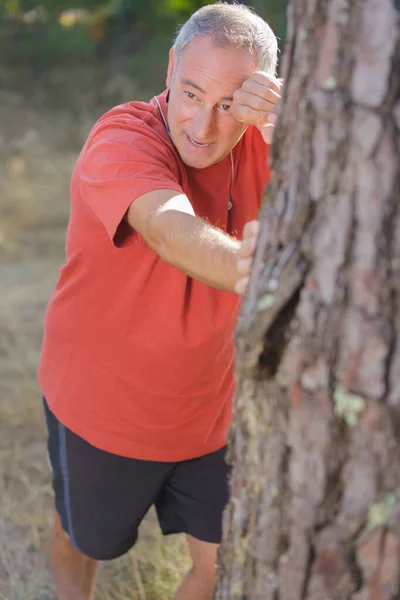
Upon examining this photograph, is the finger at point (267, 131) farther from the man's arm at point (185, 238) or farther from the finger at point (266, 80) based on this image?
the man's arm at point (185, 238)

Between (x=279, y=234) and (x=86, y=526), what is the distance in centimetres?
124

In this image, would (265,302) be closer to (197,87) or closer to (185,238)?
(185,238)

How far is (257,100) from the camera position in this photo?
1.88 meters

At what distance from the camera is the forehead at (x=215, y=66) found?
1861mm

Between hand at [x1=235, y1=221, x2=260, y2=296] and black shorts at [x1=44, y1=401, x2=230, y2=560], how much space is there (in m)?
0.87

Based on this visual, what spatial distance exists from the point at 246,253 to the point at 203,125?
1.97 ft

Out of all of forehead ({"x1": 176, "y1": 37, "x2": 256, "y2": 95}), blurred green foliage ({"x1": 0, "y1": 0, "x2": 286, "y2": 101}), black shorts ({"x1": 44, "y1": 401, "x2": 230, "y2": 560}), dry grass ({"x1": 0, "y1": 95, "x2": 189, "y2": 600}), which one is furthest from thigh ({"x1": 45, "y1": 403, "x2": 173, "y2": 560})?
blurred green foliage ({"x1": 0, "y1": 0, "x2": 286, "y2": 101})

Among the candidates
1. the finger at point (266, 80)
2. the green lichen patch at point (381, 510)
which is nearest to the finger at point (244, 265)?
the green lichen patch at point (381, 510)

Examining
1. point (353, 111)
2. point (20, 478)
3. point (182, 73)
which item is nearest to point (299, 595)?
point (353, 111)

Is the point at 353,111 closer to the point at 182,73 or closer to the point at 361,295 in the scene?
the point at 361,295

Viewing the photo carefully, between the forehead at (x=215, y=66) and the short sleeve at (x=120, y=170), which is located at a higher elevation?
the forehead at (x=215, y=66)

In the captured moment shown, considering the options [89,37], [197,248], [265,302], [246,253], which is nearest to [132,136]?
[197,248]

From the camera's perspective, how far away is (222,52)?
1.86 meters

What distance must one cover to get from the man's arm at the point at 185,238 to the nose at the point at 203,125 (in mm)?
313
